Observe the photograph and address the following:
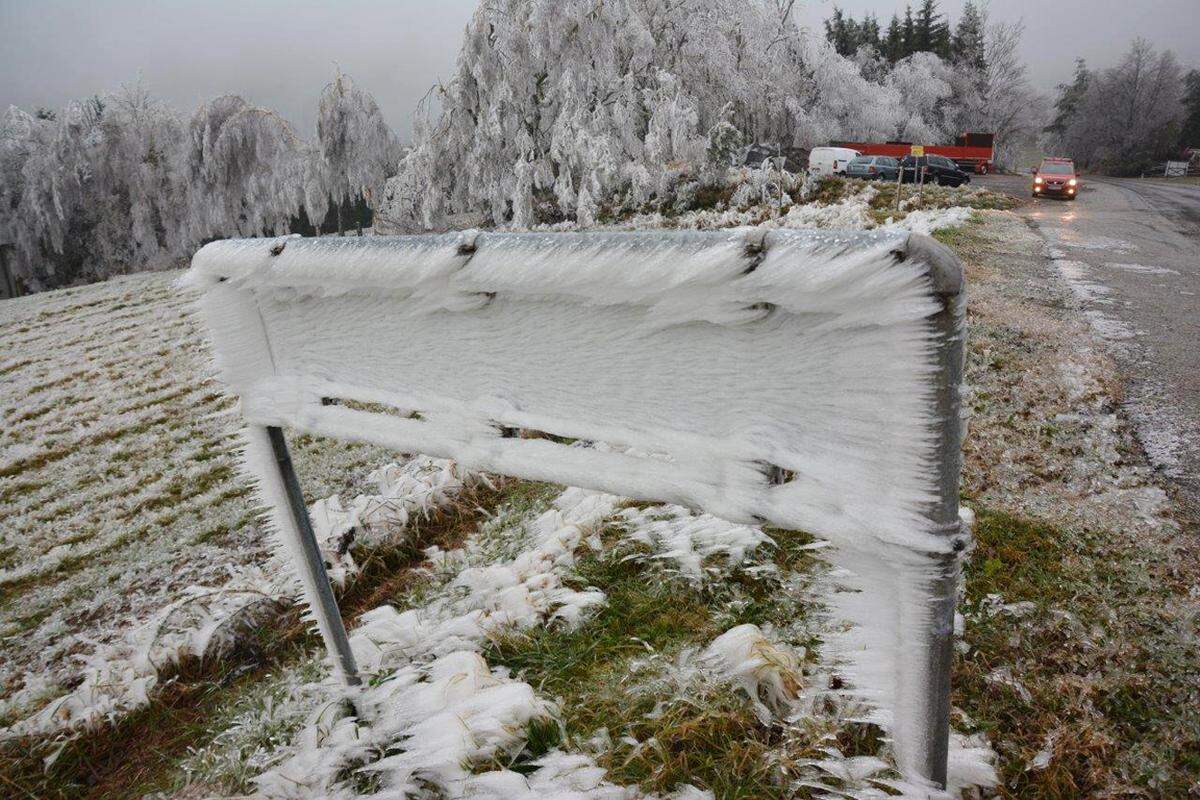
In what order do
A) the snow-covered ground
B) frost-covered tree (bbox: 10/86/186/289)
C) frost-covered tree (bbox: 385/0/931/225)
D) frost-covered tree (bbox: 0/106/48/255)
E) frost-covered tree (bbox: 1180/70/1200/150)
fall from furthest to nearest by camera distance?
frost-covered tree (bbox: 1180/70/1200/150), frost-covered tree (bbox: 0/106/48/255), frost-covered tree (bbox: 10/86/186/289), frost-covered tree (bbox: 385/0/931/225), the snow-covered ground

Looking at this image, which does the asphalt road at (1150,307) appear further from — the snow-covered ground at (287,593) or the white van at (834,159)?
the white van at (834,159)

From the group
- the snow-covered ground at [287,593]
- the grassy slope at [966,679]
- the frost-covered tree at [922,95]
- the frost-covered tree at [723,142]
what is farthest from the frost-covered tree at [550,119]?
the frost-covered tree at [922,95]

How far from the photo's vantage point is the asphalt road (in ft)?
10.3

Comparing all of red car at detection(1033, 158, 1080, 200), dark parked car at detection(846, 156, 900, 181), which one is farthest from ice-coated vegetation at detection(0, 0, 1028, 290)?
red car at detection(1033, 158, 1080, 200)

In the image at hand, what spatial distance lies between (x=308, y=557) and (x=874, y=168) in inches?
981

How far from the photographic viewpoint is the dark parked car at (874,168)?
22.2 m

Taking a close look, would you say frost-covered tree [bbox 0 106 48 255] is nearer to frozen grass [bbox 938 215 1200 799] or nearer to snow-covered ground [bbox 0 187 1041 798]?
snow-covered ground [bbox 0 187 1041 798]

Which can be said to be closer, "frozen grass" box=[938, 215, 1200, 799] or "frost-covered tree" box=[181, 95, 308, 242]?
"frozen grass" box=[938, 215, 1200, 799]

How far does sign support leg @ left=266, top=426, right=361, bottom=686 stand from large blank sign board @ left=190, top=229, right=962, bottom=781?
0.35m

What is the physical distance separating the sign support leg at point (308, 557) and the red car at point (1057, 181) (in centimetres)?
2439

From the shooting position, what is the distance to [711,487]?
95 cm

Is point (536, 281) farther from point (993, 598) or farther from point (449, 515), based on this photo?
point (449, 515)

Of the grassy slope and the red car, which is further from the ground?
the red car

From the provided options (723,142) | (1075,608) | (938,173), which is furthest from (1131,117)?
(1075,608)
